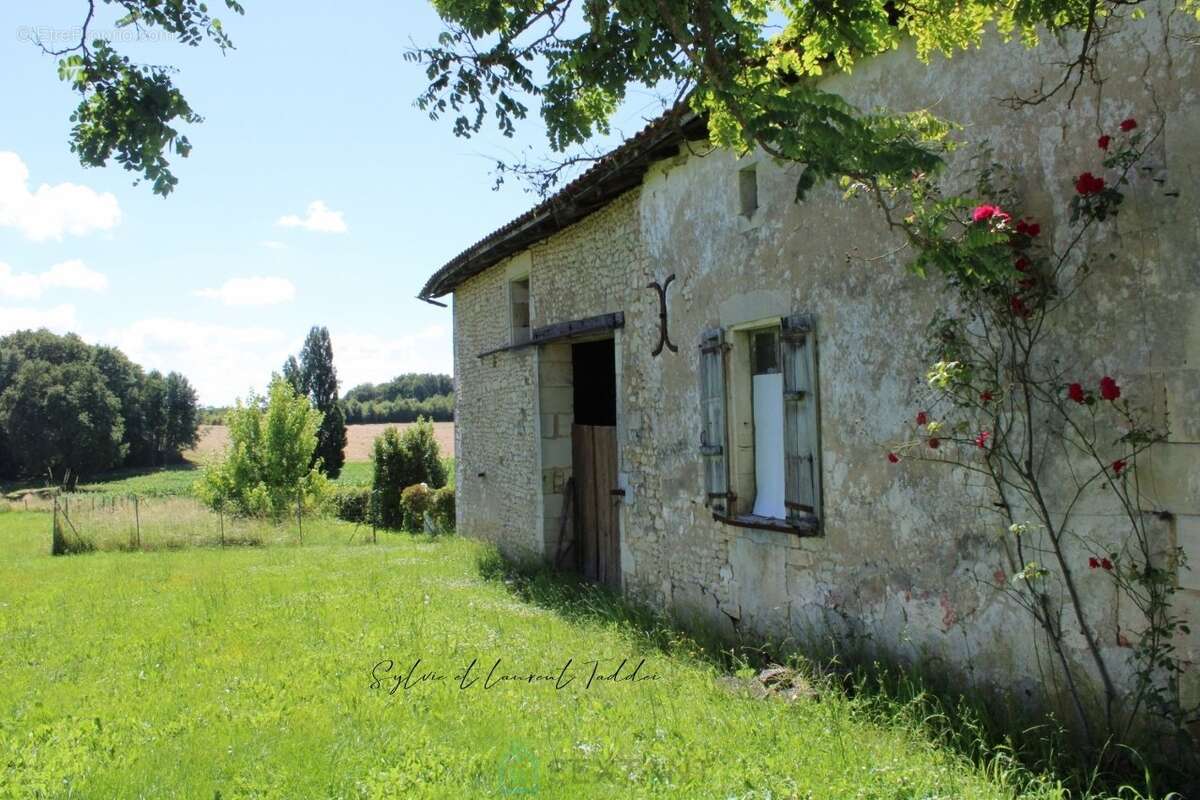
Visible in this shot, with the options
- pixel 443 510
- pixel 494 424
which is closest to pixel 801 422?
pixel 494 424

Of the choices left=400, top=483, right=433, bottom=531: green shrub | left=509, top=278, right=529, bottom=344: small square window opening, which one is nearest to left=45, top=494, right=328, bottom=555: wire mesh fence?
left=400, top=483, right=433, bottom=531: green shrub

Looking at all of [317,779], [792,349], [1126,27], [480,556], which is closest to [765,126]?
[1126,27]

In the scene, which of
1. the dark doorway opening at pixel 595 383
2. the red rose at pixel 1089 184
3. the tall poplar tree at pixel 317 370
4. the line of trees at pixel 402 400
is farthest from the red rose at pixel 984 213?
the line of trees at pixel 402 400

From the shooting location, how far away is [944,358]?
15.7 ft

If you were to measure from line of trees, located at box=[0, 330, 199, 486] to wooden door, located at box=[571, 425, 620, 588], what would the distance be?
149 ft

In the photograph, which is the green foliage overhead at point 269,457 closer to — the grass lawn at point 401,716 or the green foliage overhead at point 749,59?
the grass lawn at point 401,716

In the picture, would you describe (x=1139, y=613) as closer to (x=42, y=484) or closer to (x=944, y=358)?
(x=944, y=358)

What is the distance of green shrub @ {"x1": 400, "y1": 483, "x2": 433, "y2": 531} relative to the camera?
802 inches

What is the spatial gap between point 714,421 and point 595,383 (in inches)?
182

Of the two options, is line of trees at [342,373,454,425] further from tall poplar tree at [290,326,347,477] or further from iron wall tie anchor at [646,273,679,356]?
iron wall tie anchor at [646,273,679,356]

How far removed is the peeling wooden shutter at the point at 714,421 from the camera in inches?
273

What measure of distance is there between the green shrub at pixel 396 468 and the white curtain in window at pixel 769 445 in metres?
19.6

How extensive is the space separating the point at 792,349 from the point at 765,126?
269 cm

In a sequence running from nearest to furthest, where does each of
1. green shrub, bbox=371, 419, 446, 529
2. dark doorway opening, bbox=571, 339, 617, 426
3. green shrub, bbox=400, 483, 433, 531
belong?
1. dark doorway opening, bbox=571, 339, 617, 426
2. green shrub, bbox=400, 483, 433, 531
3. green shrub, bbox=371, 419, 446, 529
